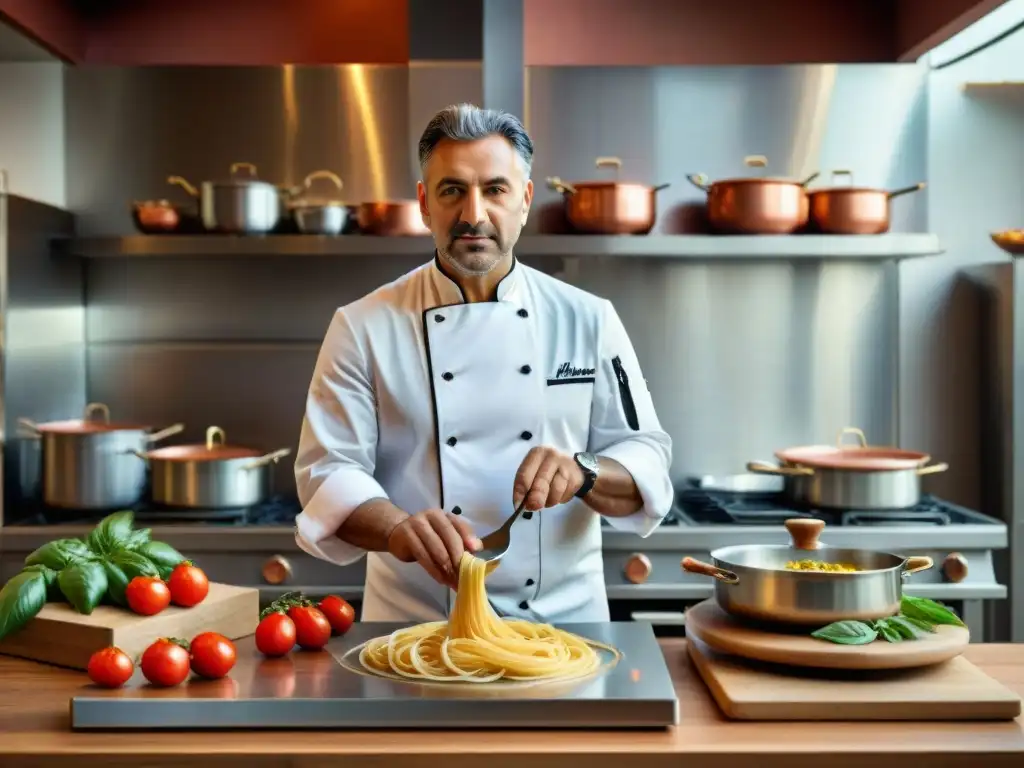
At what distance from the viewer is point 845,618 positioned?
1.76 metres

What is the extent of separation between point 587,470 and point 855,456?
1842 millimetres

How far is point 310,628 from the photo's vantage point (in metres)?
1.84

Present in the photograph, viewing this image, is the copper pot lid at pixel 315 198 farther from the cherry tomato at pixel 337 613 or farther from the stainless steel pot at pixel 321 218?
the cherry tomato at pixel 337 613

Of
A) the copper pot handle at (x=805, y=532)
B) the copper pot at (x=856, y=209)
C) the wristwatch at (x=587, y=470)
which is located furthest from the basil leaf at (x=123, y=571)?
the copper pot at (x=856, y=209)

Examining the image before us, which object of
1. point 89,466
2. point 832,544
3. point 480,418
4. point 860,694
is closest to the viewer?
point 860,694

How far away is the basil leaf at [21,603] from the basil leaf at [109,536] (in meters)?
0.12

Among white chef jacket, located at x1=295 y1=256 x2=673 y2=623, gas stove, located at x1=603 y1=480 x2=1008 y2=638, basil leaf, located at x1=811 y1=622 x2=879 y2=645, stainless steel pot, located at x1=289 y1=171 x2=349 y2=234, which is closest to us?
basil leaf, located at x1=811 y1=622 x2=879 y2=645

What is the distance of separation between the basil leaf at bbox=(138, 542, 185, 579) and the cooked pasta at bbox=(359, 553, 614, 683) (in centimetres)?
42

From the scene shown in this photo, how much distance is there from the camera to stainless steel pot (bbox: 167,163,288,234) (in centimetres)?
358

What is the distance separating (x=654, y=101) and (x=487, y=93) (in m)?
0.61

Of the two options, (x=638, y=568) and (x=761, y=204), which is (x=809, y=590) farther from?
(x=761, y=204)

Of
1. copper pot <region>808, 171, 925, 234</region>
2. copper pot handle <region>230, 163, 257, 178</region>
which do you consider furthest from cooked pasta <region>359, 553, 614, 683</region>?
copper pot handle <region>230, 163, 257, 178</region>

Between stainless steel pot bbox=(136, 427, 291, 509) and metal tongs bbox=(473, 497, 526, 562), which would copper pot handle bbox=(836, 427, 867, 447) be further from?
metal tongs bbox=(473, 497, 526, 562)

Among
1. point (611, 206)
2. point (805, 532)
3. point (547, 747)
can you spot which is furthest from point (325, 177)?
point (547, 747)
